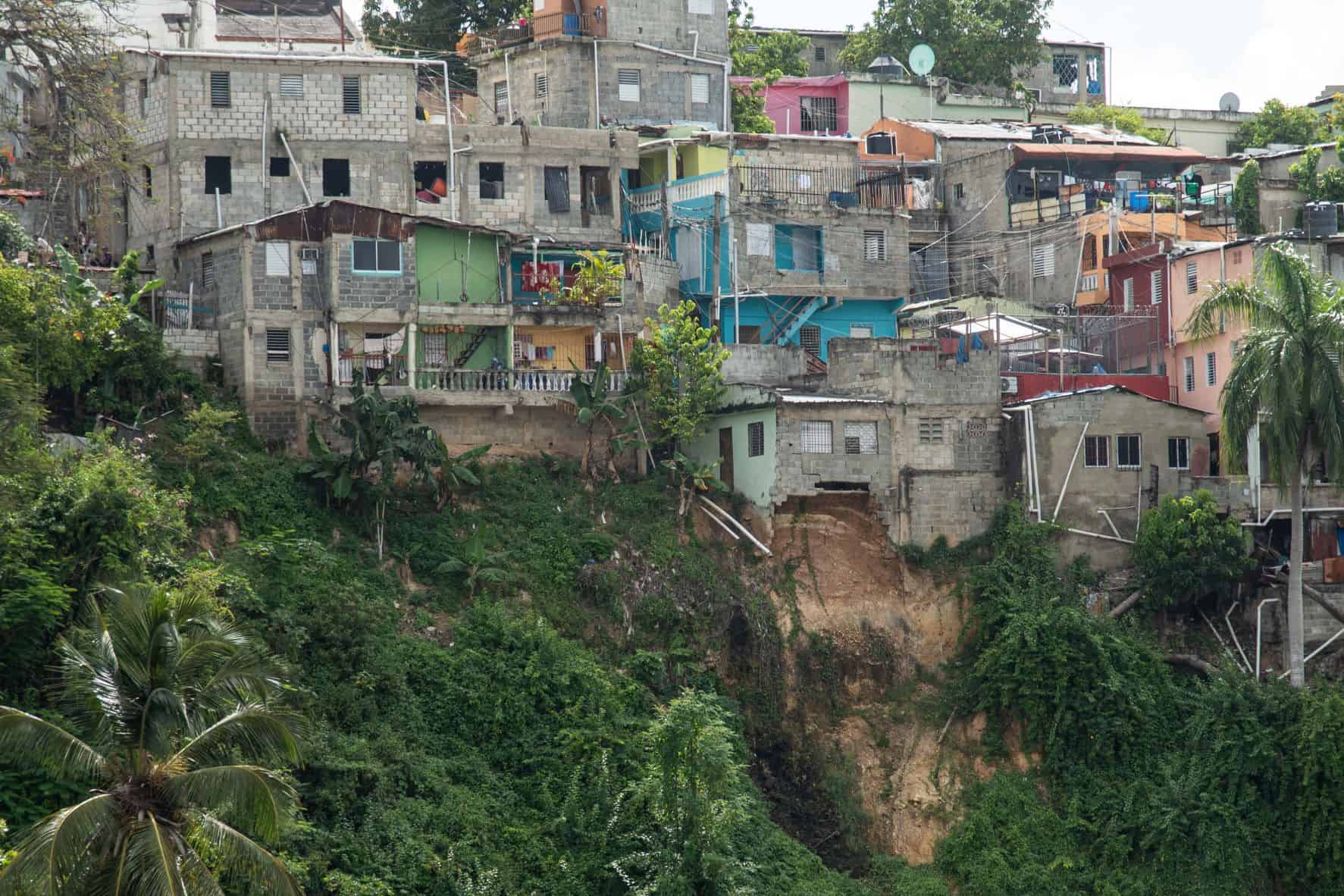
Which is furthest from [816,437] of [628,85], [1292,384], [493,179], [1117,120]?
[1117,120]

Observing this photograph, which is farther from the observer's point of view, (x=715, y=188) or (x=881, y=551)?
(x=715, y=188)

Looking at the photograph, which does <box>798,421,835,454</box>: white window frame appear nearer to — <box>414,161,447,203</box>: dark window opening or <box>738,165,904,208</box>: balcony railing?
<box>738,165,904,208</box>: balcony railing

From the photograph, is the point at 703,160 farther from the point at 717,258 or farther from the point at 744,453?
the point at 744,453

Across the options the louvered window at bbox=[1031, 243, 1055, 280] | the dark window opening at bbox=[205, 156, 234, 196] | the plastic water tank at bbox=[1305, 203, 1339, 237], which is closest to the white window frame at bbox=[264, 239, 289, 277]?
the dark window opening at bbox=[205, 156, 234, 196]

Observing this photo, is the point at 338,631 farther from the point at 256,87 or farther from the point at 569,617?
the point at 256,87

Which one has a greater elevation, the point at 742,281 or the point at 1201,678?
the point at 742,281

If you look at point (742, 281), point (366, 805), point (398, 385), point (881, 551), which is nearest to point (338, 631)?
point (366, 805)

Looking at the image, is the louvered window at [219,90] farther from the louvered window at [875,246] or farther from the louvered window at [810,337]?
the louvered window at [875,246]
